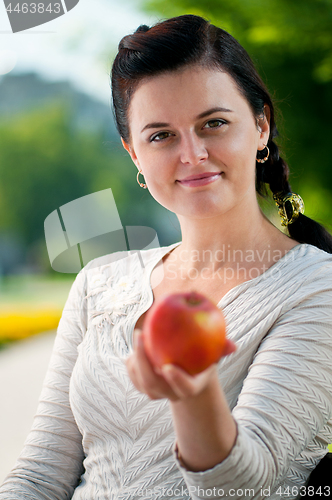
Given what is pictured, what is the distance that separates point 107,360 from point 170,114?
58cm

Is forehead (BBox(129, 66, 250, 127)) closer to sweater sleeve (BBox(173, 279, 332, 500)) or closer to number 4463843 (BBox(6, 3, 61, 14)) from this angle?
sweater sleeve (BBox(173, 279, 332, 500))

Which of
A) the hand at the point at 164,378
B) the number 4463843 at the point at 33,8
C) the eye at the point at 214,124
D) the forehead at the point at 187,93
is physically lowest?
the hand at the point at 164,378

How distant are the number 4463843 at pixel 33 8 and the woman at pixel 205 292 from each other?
115 centimetres

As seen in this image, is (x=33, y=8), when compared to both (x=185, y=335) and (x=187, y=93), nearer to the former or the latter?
(x=187, y=93)

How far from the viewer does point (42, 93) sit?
3.82 m

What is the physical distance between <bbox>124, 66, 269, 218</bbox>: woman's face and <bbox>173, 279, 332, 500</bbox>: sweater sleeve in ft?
1.01

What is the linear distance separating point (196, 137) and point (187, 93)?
0.09 m

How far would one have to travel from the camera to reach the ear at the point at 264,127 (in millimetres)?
1075

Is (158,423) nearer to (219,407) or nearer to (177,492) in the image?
(177,492)

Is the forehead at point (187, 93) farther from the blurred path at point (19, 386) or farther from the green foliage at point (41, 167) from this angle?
the green foliage at point (41, 167)

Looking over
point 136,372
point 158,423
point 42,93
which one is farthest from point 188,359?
point 42,93

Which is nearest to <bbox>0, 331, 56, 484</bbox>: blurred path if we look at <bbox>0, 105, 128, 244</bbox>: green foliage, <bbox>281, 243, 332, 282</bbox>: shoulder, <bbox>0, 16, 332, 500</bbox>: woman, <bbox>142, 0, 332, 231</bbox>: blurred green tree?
<bbox>0, 105, 128, 244</bbox>: green foliage

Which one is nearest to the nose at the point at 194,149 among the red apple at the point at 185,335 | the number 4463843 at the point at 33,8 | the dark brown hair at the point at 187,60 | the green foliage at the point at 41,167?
the dark brown hair at the point at 187,60

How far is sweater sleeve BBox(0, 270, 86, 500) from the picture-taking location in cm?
101
